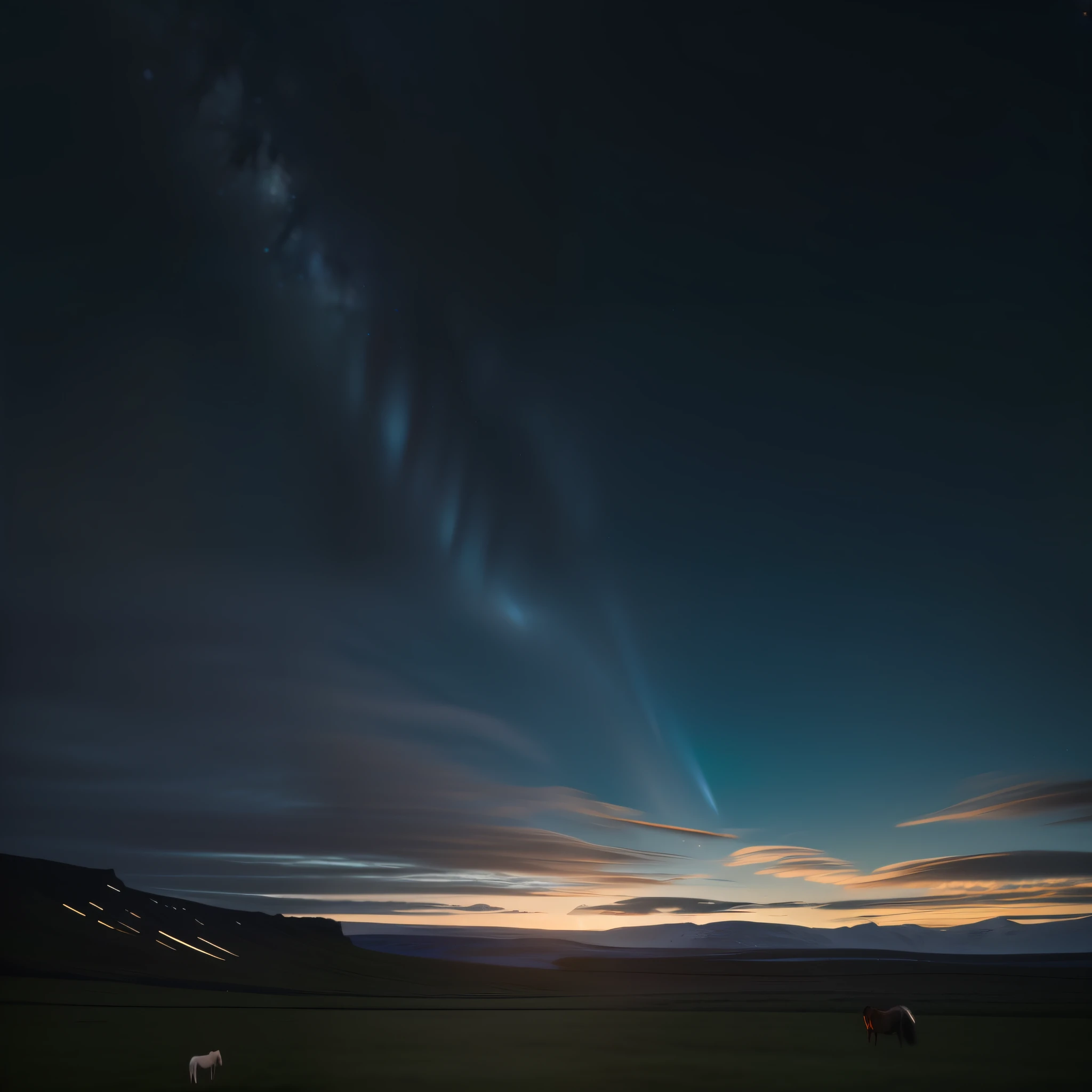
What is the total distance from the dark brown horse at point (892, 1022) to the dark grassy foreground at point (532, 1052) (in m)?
0.58

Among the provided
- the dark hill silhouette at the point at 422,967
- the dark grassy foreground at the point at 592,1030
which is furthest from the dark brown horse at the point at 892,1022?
the dark hill silhouette at the point at 422,967

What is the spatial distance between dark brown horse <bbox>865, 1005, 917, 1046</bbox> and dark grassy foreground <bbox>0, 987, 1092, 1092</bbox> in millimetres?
582

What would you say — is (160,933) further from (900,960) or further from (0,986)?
(900,960)

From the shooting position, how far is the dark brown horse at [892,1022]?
73.9ft

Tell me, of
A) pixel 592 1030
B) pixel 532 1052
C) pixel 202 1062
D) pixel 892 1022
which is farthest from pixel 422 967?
pixel 202 1062

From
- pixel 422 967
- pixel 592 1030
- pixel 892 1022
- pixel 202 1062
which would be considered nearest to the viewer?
pixel 202 1062

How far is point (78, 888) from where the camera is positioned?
79.6m

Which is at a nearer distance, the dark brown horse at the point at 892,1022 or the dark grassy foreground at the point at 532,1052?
the dark grassy foreground at the point at 532,1052

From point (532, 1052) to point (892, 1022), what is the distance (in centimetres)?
1072

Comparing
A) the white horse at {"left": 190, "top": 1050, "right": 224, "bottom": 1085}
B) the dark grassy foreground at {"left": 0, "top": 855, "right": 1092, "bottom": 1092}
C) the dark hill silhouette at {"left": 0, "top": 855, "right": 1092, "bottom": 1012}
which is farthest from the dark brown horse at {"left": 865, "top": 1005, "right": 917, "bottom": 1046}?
the white horse at {"left": 190, "top": 1050, "right": 224, "bottom": 1085}

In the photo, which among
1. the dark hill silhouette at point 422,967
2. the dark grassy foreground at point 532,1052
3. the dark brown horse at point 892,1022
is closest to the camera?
the dark grassy foreground at point 532,1052

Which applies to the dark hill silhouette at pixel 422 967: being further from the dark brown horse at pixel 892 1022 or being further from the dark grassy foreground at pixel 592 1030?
the dark brown horse at pixel 892 1022

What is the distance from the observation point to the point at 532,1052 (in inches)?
896

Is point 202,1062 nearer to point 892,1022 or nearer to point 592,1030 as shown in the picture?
point 592,1030
